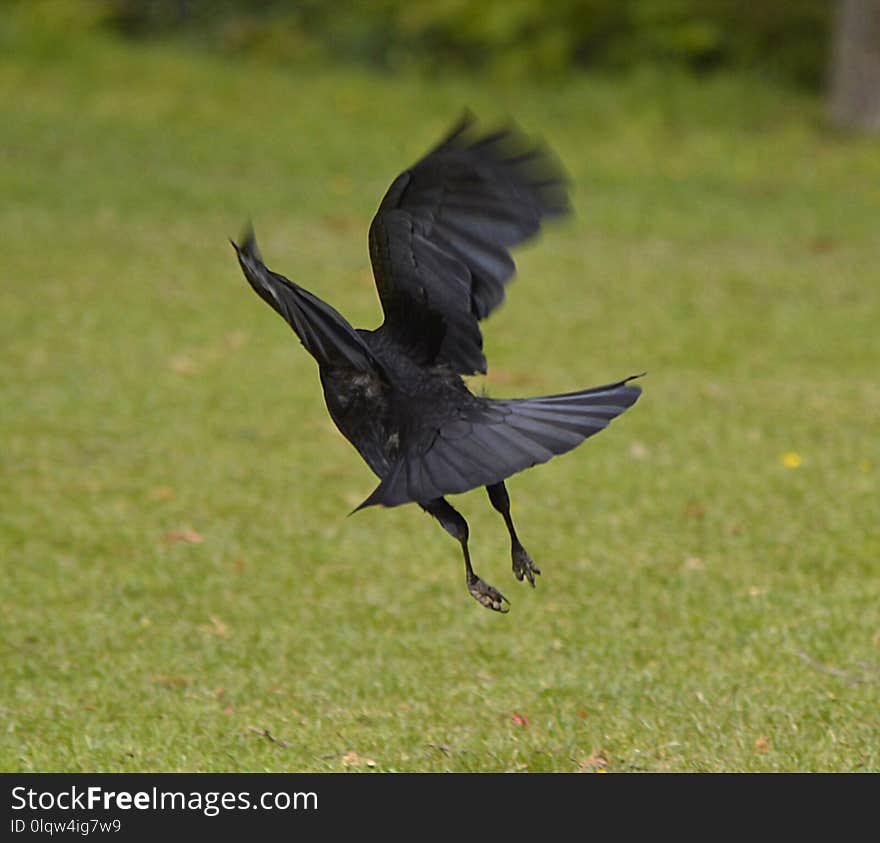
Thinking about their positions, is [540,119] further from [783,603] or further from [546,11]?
[783,603]

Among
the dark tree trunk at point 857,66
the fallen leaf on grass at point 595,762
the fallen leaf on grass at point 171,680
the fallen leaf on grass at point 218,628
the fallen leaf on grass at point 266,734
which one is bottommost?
the dark tree trunk at point 857,66

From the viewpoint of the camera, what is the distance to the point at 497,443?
3623 mm

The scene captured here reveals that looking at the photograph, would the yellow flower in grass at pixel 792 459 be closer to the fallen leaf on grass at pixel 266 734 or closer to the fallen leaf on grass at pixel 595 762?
the fallen leaf on grass at pixel 595 762

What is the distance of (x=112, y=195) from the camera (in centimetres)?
1294

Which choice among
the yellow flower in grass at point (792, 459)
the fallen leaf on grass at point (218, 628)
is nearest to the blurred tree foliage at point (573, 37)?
the yellow flower in grass at point (792, 459)

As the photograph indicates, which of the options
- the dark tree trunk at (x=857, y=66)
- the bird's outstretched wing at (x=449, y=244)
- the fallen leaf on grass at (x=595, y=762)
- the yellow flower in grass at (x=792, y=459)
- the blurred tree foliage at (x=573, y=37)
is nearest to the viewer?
the bird's outstretched wing at (x=449, y=244)

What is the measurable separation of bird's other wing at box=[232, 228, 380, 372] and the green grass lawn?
1234 mm

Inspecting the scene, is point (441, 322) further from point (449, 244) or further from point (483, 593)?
point (483, 593)

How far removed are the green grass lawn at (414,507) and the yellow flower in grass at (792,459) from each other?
3 centimetres

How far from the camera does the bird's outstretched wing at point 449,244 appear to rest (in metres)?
3.92

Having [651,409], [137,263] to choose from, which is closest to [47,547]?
[651,409]

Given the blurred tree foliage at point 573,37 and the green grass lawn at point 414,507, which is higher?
the green grass lawn at point 414,507

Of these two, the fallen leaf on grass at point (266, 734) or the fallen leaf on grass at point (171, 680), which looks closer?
the fallen leaf on grass at point (266, 734)

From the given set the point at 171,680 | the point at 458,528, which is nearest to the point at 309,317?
the point at 458,528
